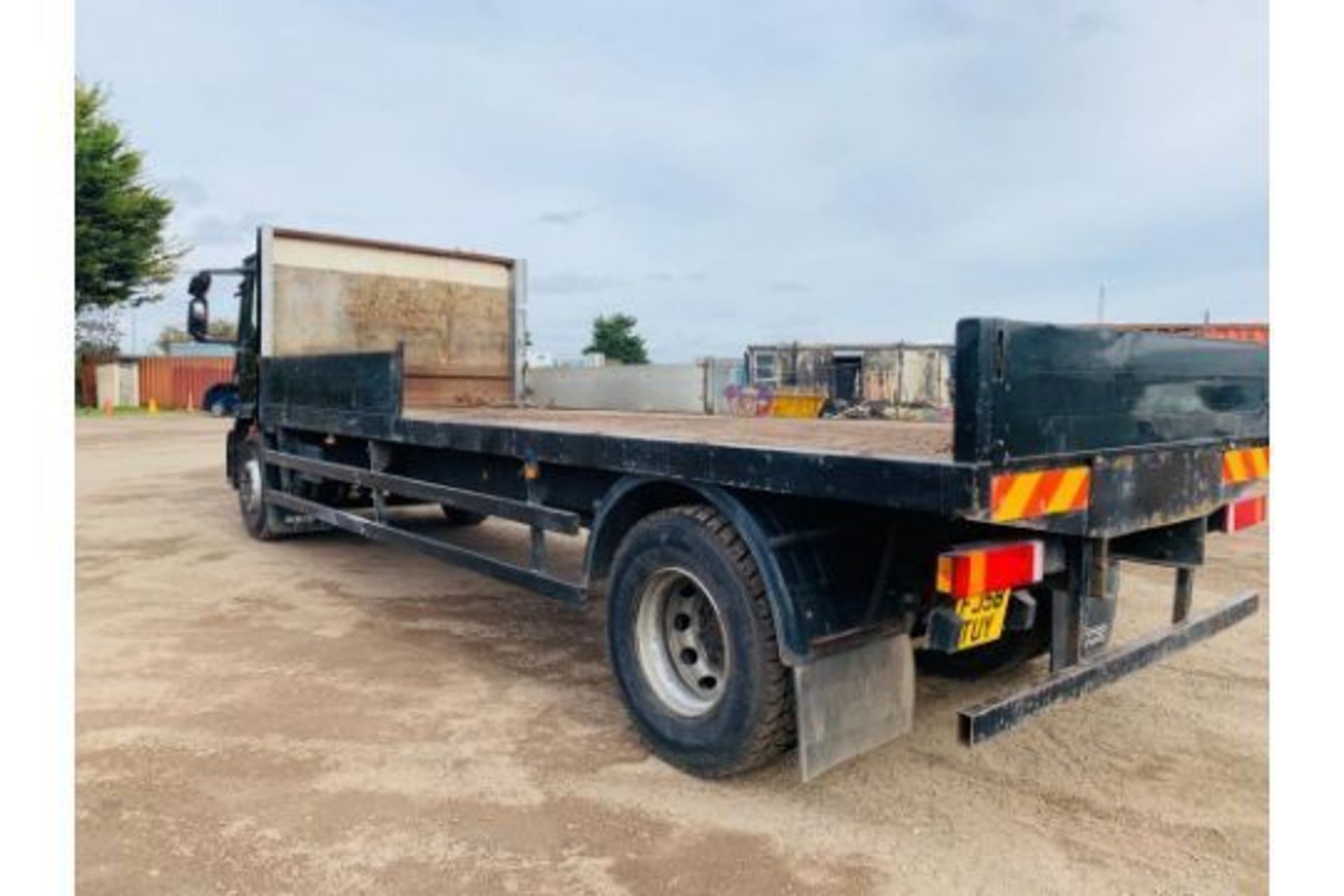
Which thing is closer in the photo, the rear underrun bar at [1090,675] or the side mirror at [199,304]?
the rear underrun bar at [1090,675]

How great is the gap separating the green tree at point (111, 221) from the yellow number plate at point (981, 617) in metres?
34.9

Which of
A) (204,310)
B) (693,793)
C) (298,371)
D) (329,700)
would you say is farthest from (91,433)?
(693,793)

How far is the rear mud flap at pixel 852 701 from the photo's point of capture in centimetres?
316

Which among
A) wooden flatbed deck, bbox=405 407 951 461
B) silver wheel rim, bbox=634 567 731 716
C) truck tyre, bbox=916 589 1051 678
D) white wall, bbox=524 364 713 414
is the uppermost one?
white wall, bbox=524 364 713 414

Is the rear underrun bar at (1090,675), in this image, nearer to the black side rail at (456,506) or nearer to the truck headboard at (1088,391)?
the truck headboard at (1088,391)

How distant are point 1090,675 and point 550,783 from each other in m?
1.96

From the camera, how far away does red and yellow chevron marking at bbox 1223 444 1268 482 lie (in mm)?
3598

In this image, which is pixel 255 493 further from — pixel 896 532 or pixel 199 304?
pixel 896 532

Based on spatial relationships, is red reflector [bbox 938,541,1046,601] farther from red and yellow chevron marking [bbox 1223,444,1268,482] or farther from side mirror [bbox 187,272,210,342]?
side mirror [bbox 187,272,210,342]

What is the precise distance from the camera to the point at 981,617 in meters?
3.17

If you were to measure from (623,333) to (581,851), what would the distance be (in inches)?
2095

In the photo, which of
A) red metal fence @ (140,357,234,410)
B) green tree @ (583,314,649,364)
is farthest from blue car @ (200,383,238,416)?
green tree @ (583,314,649,364)

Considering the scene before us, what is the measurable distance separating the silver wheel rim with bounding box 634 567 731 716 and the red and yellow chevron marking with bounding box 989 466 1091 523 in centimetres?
130

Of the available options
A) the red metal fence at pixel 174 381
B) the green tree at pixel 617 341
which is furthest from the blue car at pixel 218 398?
the green tree at pixel 617 341
